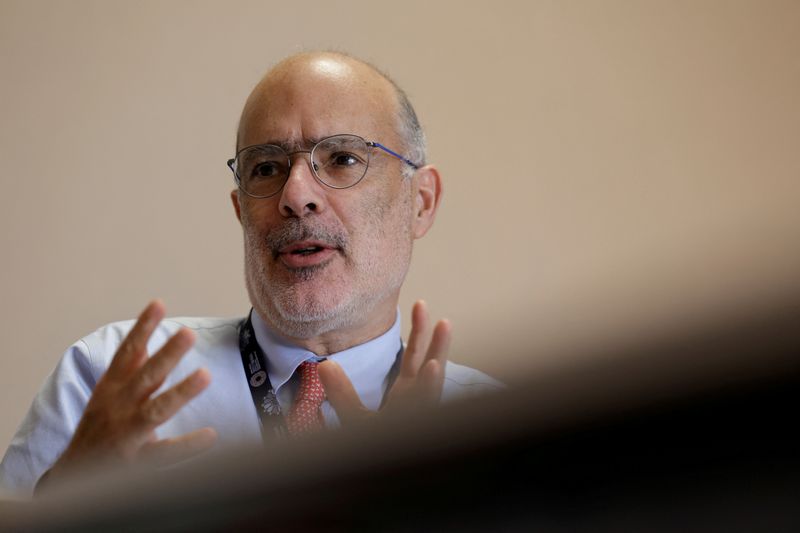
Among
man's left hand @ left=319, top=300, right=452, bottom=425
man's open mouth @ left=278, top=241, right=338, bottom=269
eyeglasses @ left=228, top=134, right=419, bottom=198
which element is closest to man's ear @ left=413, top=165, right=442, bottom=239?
eyeglasses @ left=228, top=134, right=419, bottom=198

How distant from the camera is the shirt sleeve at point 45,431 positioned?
57.8 inches

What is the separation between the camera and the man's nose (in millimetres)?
1551

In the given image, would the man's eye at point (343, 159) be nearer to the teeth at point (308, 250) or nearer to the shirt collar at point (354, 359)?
the teeth at point (308, 250)

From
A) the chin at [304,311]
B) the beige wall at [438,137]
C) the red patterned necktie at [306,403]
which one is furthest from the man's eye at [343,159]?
the beige wall at [438,137]

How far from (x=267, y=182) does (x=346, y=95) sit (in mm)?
227

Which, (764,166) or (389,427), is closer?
(389,427)

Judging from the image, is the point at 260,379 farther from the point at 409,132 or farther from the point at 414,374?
the point at 414,374

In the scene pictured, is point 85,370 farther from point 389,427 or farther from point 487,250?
point 487,250

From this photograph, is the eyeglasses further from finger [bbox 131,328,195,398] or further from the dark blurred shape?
the dark blurred shape

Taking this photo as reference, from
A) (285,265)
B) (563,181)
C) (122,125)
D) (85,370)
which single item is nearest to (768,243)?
(285,265)

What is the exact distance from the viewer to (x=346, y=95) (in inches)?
66.1

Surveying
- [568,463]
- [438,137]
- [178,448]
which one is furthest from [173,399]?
[438,137]

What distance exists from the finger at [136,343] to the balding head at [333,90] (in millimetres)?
891

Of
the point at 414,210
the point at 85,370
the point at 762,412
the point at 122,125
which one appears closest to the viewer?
the point at 762,412
